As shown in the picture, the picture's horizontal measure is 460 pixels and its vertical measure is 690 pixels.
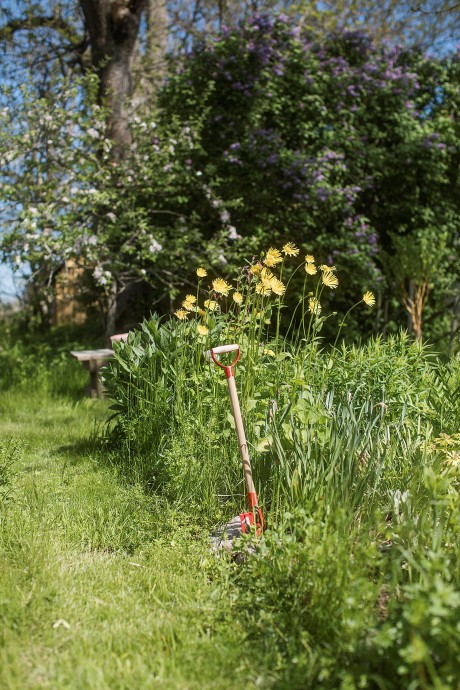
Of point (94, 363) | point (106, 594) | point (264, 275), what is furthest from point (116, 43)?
point (106, 594)

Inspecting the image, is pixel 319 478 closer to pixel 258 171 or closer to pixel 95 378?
pixel 95 378

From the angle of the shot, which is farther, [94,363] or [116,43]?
[116,43]

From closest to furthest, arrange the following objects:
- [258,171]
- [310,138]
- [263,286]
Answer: [263,286] → [258,171] → [310,138]

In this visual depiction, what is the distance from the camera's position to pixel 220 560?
2.70 metres

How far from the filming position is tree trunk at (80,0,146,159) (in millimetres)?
7969

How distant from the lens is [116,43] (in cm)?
812

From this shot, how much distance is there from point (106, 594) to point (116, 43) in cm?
728

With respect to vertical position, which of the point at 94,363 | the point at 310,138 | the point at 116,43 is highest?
the point at 116,43

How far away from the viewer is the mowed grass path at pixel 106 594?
2.02 metres

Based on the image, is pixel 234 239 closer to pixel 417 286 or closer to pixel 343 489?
pixel 417 286

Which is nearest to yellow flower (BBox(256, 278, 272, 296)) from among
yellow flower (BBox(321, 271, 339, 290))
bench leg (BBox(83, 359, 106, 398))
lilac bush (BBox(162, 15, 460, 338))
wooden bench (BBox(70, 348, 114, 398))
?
yellow flower (BBox(321, 271, 339, 290))


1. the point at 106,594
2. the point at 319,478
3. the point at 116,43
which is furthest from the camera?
the point at 116,43

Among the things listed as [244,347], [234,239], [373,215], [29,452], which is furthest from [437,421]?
[373,215]

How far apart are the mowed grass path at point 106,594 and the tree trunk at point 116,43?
5438 mm
